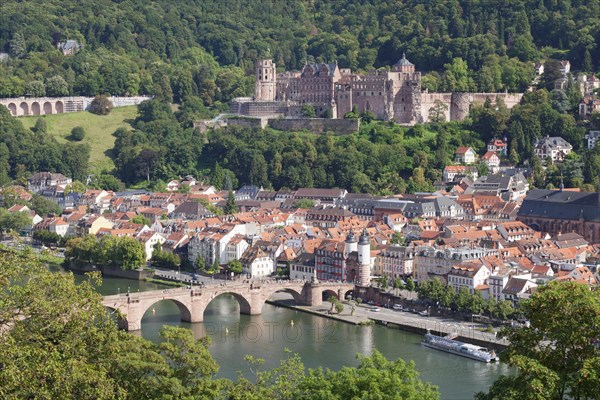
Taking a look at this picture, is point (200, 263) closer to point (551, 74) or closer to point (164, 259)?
point (164, 259)

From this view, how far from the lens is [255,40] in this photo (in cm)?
10156

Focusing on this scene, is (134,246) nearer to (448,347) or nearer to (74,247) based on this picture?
(74,247)

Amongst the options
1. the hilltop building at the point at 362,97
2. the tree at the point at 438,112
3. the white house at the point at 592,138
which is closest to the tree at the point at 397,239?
the white house at the point at 592,138

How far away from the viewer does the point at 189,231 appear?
51938mm

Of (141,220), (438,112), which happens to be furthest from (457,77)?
(141,220)

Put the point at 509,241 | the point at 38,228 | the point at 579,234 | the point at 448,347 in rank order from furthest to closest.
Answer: the point at 38,228 < the point at 579,234 < the point at 509,241 < the point at 448,347

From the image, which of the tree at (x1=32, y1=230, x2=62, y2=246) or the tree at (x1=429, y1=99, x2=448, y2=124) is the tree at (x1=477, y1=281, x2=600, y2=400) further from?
the tree at (x1=429, y1=99, x2=448, y2=124)

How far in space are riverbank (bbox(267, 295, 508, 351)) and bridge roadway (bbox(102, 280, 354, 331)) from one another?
2.21 ft

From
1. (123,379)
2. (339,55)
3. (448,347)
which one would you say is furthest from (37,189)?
(123,379)

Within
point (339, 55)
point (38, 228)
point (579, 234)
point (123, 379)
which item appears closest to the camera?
point (123, 379)

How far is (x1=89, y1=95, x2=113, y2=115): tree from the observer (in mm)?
78625

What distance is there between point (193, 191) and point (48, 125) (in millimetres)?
16954

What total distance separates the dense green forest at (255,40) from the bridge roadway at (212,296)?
112 ft

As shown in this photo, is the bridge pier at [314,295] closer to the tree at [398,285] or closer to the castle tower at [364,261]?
the castle tower at [364,261]
